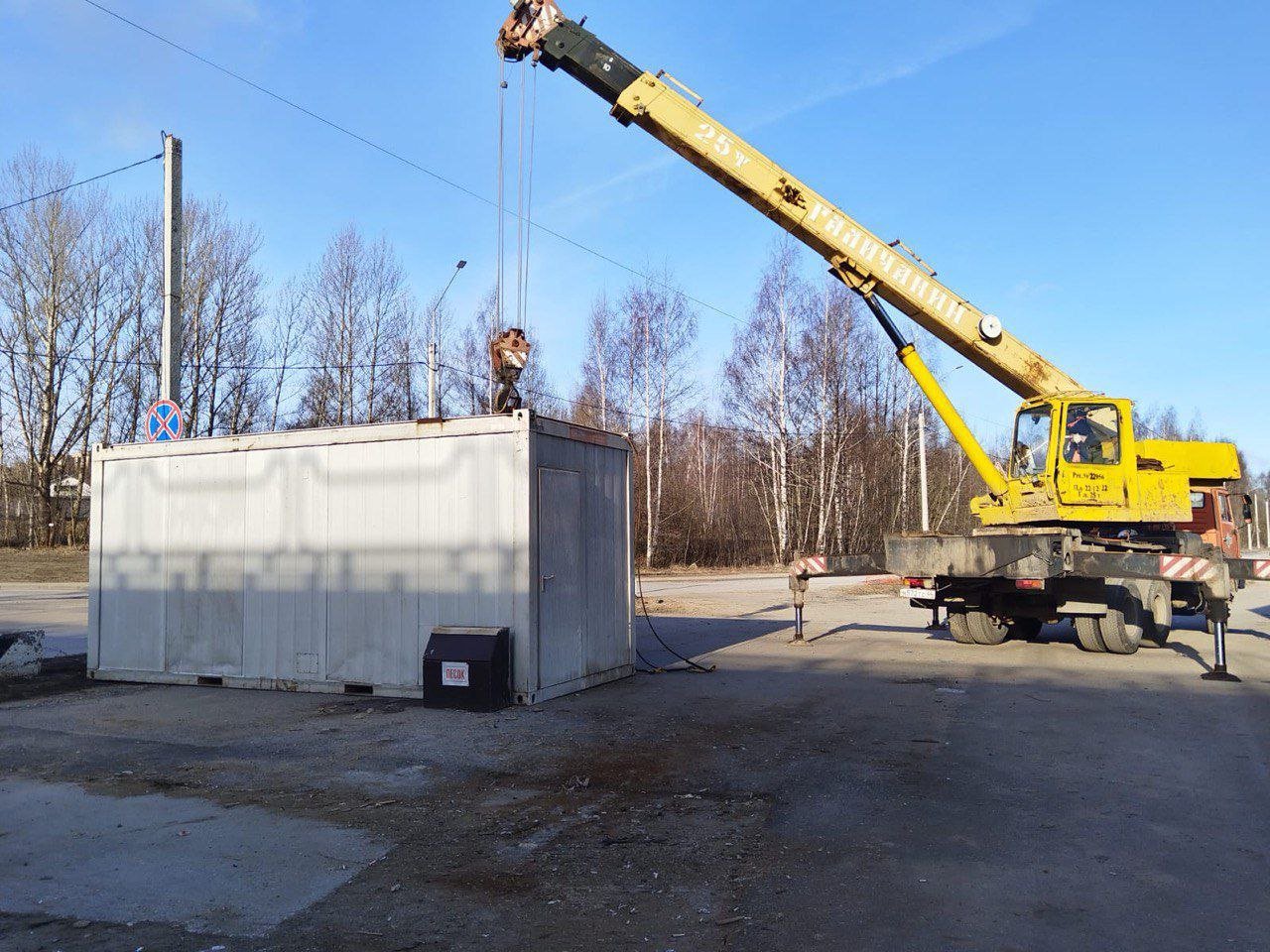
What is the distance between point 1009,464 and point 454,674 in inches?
346

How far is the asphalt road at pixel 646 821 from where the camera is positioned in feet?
12.7

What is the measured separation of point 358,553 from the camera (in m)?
9.54

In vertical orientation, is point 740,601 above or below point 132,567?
below

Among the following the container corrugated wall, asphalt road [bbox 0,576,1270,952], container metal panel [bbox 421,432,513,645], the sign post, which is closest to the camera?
asphalt road [bbox 0,576,1270,952]

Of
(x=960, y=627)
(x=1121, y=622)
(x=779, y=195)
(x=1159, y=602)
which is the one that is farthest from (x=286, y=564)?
(x=1159, y=602)

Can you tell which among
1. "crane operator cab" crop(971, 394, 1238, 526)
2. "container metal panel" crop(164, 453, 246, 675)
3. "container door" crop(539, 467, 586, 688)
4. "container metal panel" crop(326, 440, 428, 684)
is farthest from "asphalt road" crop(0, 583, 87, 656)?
"crane operator cab" crop(971, 394, 1238, 526)

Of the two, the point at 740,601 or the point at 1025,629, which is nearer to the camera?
the point at 1025,629

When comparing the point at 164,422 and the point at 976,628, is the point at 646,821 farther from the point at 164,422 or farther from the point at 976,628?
the point at 976,628

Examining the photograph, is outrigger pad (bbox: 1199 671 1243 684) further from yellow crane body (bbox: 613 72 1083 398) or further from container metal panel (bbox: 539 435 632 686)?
container metal panel (bbox: 539 435 632 686)

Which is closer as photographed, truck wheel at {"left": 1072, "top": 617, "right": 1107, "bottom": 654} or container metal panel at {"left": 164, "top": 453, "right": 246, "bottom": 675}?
container metal panel at {"left": 164, "top": 453, "right": 246, "bottom": 675}

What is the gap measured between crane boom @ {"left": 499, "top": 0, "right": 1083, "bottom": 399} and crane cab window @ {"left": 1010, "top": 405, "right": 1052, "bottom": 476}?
0.63 m

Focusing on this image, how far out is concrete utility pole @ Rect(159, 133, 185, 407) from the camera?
12.5 m

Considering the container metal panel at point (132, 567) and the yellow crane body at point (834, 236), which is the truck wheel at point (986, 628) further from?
the container metal panel at point (132, 567)

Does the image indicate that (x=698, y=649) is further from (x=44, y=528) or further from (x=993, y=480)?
(x=44, y=528)
